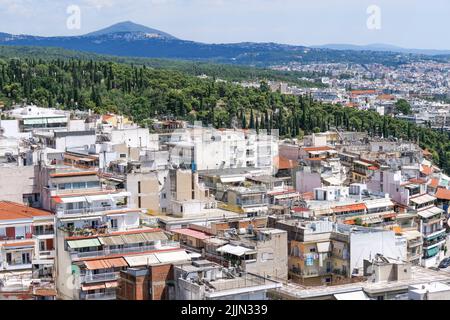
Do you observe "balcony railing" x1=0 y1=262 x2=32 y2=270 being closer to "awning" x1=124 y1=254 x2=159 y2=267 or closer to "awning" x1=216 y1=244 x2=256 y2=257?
"awning" x1=124 y1=254 x2=159 y2=267

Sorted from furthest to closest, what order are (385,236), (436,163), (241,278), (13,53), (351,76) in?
(351,76), (13,53), (436,163), (385,236), (241,278)

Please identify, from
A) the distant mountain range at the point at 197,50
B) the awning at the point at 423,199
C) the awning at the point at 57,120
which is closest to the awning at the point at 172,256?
the awning at the point at 423,199

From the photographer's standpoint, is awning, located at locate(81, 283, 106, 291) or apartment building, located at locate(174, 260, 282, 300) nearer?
apartment building, located at locate(174, 260, 282, 300)

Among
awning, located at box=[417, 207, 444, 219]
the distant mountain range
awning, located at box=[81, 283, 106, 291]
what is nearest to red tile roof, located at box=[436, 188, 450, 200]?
awning, located at box=[417, 207, 444, 219]

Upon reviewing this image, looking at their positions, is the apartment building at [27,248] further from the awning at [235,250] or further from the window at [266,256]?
the window at [266,256]

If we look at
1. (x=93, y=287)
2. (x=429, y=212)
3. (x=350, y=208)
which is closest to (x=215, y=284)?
(x=93, y=287)

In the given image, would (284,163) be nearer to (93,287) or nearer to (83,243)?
(83,243)
